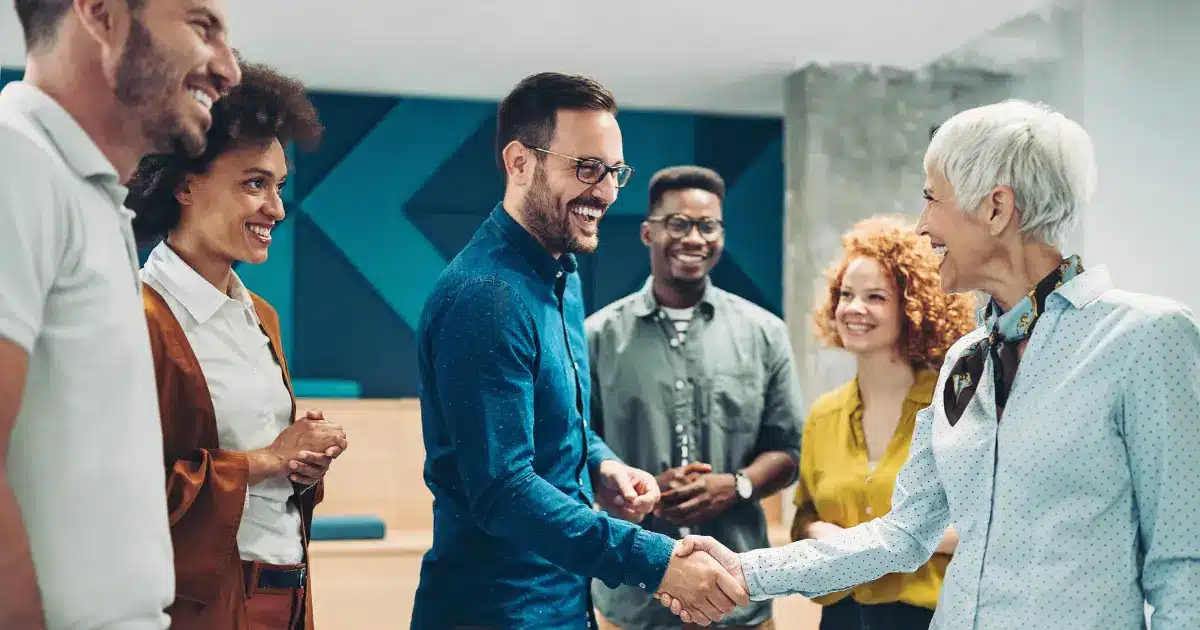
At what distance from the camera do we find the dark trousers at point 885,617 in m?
2.68

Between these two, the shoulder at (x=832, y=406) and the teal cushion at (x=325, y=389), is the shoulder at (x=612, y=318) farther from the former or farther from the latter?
the teal cushion at (x=325, y=389)

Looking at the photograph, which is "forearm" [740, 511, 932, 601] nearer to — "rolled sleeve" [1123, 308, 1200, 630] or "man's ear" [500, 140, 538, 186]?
"rolled sleeve" [1123, 308, 1200, 630]

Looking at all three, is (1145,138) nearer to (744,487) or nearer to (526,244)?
(744,487)

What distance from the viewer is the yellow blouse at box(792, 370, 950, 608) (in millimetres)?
2680

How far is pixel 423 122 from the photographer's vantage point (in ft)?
20.7

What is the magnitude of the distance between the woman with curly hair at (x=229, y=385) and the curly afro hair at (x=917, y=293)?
155cm

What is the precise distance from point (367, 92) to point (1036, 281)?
4868mm

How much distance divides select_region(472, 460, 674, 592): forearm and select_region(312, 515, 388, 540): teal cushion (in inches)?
125

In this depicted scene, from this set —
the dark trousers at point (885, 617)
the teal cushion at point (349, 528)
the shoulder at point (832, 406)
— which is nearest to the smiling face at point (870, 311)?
the shoulder at point (832, 406)

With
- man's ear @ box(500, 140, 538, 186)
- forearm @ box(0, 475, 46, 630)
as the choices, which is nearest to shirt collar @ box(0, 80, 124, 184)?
forearm @ box(0, 475, 46, 630)

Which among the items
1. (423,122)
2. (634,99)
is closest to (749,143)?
(634,99)

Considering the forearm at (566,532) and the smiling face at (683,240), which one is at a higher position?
the smiling face at (683,240)

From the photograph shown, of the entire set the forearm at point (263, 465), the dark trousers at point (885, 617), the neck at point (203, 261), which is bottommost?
the dark trousers at point (885, 617)

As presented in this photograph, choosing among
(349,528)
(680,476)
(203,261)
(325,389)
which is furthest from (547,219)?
(325,389)
